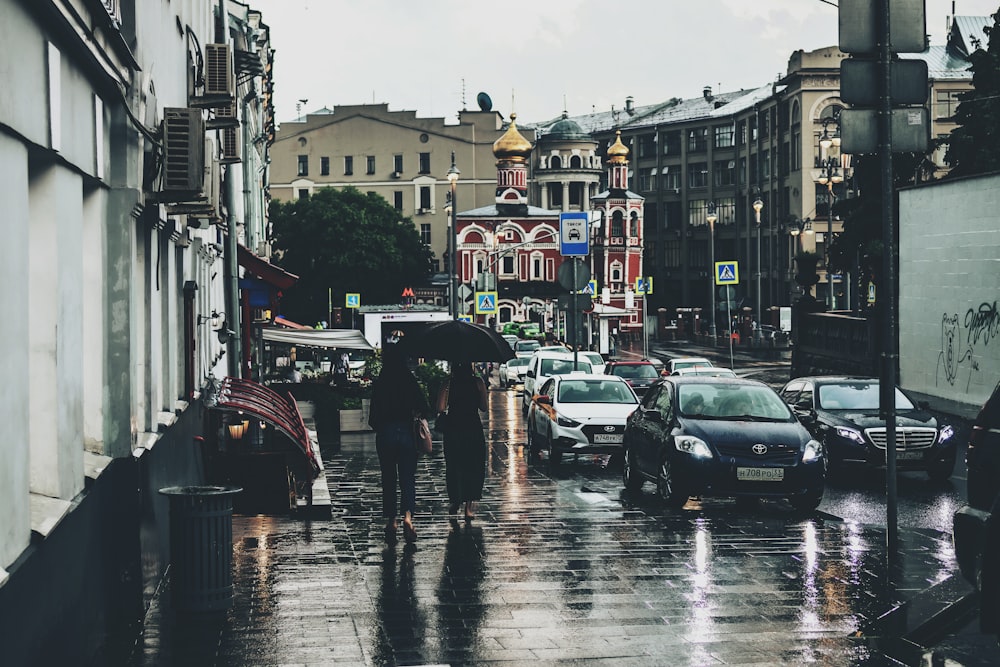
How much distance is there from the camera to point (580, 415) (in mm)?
22906

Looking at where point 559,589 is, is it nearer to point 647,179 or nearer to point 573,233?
point 573,233

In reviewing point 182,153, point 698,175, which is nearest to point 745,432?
point 182,153

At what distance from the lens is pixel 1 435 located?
6.29m

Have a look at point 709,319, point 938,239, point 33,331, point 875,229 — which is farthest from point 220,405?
point 709,319

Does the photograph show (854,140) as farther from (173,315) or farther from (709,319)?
(709,319)

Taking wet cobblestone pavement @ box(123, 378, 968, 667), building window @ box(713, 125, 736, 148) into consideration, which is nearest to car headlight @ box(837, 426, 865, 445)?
wet cobblestone pavement @ box(123, 378, 968, 667)

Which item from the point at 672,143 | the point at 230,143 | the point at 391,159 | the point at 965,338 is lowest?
the point at 965,338

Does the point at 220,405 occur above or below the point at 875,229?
below

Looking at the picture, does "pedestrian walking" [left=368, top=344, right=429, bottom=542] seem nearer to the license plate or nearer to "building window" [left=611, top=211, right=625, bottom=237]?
the license plate

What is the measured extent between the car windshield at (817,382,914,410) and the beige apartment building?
113 metres

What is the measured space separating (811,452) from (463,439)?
3873 mm

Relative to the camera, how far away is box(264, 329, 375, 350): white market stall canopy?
37250mm

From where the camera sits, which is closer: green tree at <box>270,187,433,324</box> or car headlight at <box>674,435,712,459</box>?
car headlight at <box>674,435,712,459</box>

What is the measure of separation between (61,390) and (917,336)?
106 ft
